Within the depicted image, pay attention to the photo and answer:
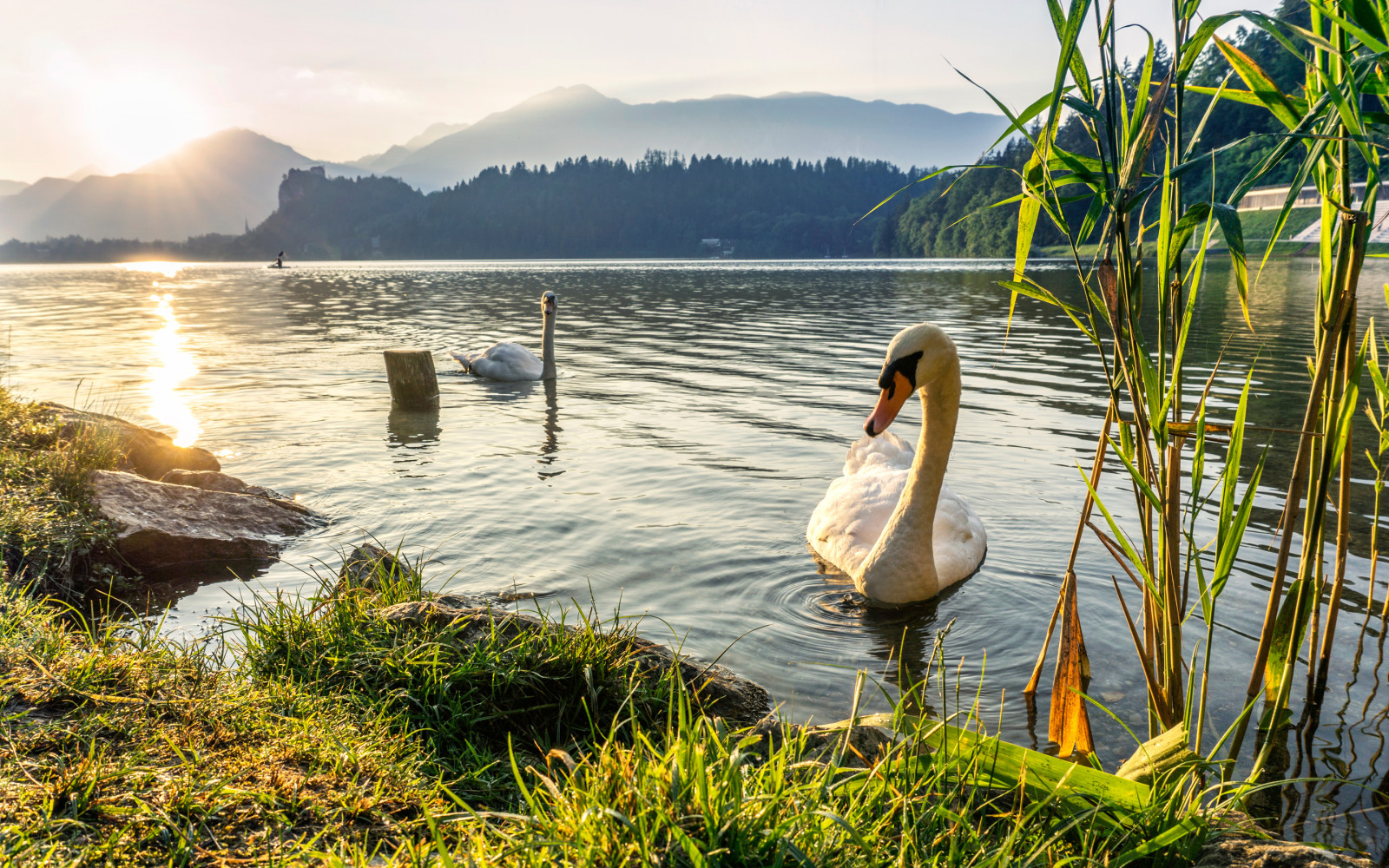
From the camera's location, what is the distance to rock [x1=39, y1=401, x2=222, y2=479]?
746 centimetres

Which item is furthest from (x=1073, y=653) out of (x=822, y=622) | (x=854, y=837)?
(x=822, y=622)

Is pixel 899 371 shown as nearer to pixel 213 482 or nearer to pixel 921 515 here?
pixel 921 515

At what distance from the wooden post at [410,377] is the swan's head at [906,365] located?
879 cm

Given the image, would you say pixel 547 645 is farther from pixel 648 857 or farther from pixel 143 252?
pixel 143 252

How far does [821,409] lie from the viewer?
39.8 feet

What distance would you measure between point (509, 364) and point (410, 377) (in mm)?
A: 2751

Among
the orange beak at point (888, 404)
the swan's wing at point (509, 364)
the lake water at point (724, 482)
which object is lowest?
the lake water at point (724, 482)

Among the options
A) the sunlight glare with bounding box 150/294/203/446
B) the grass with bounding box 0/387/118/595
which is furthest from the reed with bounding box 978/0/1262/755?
the sunlight glare with bounding box 150/294/203/446

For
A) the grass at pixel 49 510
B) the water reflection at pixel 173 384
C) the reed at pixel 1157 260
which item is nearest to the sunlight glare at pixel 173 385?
the water reflection at pixel 173 384

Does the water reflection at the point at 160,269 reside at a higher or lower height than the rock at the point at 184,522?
higher

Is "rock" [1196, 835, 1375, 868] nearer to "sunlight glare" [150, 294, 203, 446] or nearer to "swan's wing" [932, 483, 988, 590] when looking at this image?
"swan's wing" [932, 483, 988, 590]

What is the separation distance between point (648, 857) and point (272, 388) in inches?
540

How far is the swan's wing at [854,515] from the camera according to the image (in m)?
5.77

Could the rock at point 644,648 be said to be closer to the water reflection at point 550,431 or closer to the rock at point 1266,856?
the rock at point 1266,856
